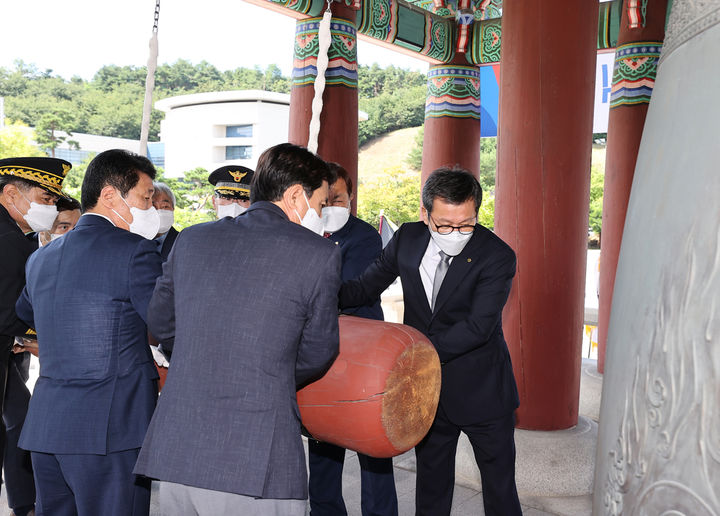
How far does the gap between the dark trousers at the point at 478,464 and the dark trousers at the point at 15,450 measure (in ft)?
4.95

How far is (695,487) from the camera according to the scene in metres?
1.07

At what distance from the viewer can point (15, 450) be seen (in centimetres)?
255

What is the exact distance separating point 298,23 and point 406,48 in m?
1.20

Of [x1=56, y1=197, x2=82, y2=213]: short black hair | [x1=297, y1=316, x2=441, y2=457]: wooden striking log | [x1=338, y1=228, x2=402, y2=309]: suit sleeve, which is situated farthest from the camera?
[x1=56, y1=197, x2=82, y2=213]: short black hair

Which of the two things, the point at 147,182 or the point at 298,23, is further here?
the point at 298,23

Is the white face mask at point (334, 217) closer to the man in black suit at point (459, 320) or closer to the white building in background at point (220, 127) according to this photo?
the man in black suit at point (459, 320)

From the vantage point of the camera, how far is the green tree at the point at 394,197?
75.6 ft

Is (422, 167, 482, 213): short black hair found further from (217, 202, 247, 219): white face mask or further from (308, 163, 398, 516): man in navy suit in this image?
(217, 202, 247, 219): white face mask

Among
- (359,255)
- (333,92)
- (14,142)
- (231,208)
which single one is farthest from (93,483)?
(14,142)

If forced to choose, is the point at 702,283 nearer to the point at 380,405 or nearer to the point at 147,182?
the point at 380,405

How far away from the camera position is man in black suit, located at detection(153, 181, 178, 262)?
2.97 m

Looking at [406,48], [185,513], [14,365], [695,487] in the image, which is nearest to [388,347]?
[185,513]

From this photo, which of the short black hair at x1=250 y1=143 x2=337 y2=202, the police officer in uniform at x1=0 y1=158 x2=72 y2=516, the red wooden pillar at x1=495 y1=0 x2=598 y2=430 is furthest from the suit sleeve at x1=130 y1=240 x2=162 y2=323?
the red wooden pillar at x1=495 y1=0 x2=598 y2=430

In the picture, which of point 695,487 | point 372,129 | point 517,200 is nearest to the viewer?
point 695,487
